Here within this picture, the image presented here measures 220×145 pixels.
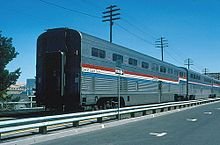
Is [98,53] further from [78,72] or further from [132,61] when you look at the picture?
[132,61]

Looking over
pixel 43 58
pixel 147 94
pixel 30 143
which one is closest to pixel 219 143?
pixel 30 143

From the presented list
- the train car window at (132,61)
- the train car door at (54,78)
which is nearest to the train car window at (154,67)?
the train car window at (132,61)

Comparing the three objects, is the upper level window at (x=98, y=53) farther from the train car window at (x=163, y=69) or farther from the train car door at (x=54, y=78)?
the train car window at (x=163, y=69)

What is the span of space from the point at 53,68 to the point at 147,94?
9.92 meters

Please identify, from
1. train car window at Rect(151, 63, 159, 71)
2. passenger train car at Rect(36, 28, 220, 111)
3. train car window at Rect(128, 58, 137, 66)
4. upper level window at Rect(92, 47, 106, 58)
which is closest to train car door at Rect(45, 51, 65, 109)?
passenger train car at Rect(36, 28, 220, 111)

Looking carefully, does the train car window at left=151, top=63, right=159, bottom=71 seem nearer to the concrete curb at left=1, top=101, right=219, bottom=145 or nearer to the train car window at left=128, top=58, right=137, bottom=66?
the train car window at left=128, top=58, right=137, bottom=66

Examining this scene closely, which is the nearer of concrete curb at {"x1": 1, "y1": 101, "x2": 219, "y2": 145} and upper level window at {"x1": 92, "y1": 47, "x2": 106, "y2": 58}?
concrete curb at {"x1": 1, "y1": 101, "x2": 219, "y2": 145}

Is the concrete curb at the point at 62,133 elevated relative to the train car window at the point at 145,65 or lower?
lower

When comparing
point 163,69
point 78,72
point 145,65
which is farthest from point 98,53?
point 163,69

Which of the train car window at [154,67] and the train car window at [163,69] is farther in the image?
the train car window at [163,69]

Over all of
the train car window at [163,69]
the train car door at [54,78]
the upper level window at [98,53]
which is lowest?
the train car door at [54,78]

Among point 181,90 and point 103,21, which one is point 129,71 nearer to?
point 181,90

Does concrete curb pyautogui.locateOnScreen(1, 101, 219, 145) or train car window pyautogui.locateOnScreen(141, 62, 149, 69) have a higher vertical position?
train car window pyautogui.locateOnScreen(141, 62, 149, 69)

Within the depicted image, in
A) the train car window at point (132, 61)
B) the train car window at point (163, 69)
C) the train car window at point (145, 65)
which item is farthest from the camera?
the train car window at point (163, 69)
